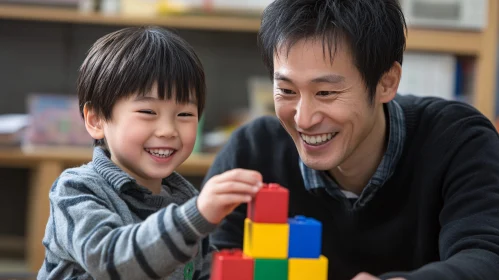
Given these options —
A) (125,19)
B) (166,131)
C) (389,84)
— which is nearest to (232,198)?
(166,131)

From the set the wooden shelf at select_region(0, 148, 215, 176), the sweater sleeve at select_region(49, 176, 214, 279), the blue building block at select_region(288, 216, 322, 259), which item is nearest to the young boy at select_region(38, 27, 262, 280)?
the sweater sleeve at select_region(49, 176, 214, 279)

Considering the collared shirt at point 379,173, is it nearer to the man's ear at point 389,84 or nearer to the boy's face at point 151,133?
the man's ear at point 389,84

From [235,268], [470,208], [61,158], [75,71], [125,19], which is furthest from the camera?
[75,71]

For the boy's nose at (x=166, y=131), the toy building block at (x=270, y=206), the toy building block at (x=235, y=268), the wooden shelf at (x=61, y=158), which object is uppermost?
the boy's nose at (x=166, y=131)

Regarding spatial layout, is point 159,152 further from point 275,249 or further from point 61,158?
point 61,158

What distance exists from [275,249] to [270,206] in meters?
0.05

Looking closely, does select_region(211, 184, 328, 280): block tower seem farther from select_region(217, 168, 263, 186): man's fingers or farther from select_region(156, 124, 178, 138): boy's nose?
select_region(156, 124, 178, 138): boy's nose

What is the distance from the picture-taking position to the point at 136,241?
3.15ft

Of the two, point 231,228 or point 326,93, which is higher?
point 326,93

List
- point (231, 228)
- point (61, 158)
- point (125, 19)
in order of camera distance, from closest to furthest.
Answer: point (231, 228), point (61, 158), point (125, 19)

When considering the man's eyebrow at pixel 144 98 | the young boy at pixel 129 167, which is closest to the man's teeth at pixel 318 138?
the young boy at pixel 129 167

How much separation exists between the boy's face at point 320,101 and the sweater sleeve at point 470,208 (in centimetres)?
19

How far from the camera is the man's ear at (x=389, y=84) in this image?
1442 millimetres

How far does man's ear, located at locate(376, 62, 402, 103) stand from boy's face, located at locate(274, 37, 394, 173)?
2.4 inches
